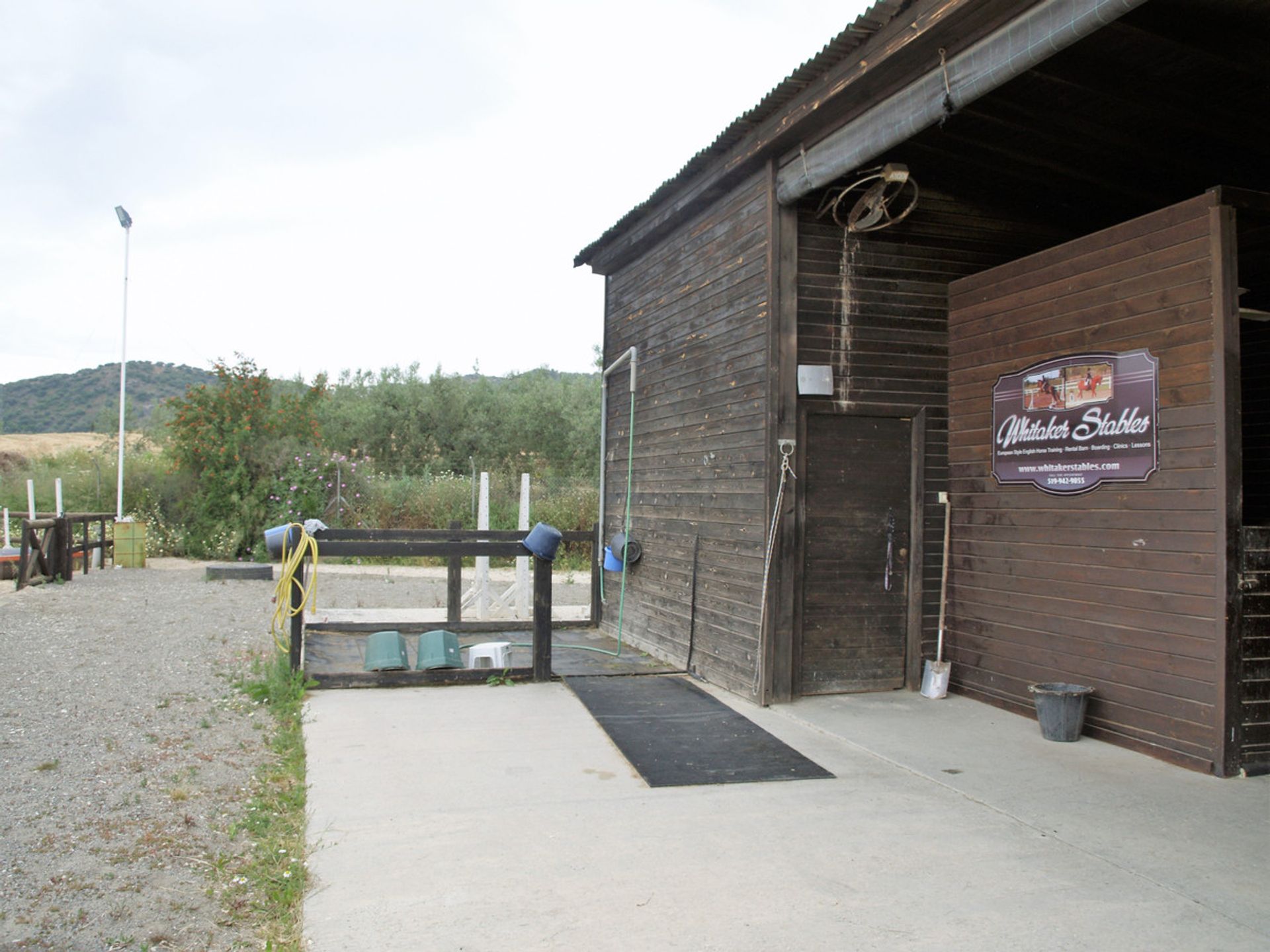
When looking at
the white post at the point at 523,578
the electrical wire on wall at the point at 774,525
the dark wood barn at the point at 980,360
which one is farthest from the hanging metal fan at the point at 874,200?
the white post at the point at 523,578

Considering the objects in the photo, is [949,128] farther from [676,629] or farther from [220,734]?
[220,734]

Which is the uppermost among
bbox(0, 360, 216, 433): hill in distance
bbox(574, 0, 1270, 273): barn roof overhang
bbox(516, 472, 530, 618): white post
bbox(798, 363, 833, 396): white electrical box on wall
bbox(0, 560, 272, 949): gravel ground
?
bbox(0, 360, 216, 433): hill in distance

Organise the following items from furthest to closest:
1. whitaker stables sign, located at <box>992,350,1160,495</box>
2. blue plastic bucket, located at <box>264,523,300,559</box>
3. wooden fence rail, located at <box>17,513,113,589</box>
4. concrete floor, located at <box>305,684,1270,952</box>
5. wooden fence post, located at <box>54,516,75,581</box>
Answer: wooden fence post, located at <box>54,516,75,581</box> < wooden fence rail, located at <box>17,513,113,589</box> < blue plastic bucket, located at <box>264,523,300,559</box> < whitaker stables sign, located at <box>992,350,1160,495</box> < concrete floor, located at <box>305,684,1270,952</box>

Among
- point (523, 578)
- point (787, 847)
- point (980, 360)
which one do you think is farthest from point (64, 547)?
point (787, 847)

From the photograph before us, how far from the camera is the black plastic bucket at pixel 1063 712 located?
15.3ft

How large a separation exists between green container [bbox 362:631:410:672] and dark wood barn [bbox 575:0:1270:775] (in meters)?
2.02

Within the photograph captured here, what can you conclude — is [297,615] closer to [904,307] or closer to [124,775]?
[124,775]

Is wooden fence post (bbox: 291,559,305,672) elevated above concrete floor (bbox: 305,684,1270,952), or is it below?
above

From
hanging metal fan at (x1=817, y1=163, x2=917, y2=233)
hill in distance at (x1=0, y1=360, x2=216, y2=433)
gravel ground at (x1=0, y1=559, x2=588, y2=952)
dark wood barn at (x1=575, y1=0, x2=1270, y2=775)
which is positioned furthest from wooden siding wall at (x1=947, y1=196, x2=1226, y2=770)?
hill in distance at (x1=0, y1=360, x2=216, y2=433)

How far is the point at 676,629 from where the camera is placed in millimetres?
6809

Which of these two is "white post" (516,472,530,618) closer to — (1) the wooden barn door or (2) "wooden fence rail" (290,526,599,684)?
(2) "wooden fence rail" (290,526,599,684)

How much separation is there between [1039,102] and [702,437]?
2973 millimetres

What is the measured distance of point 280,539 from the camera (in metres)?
5.77

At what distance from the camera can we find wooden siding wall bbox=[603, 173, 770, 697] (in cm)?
572
